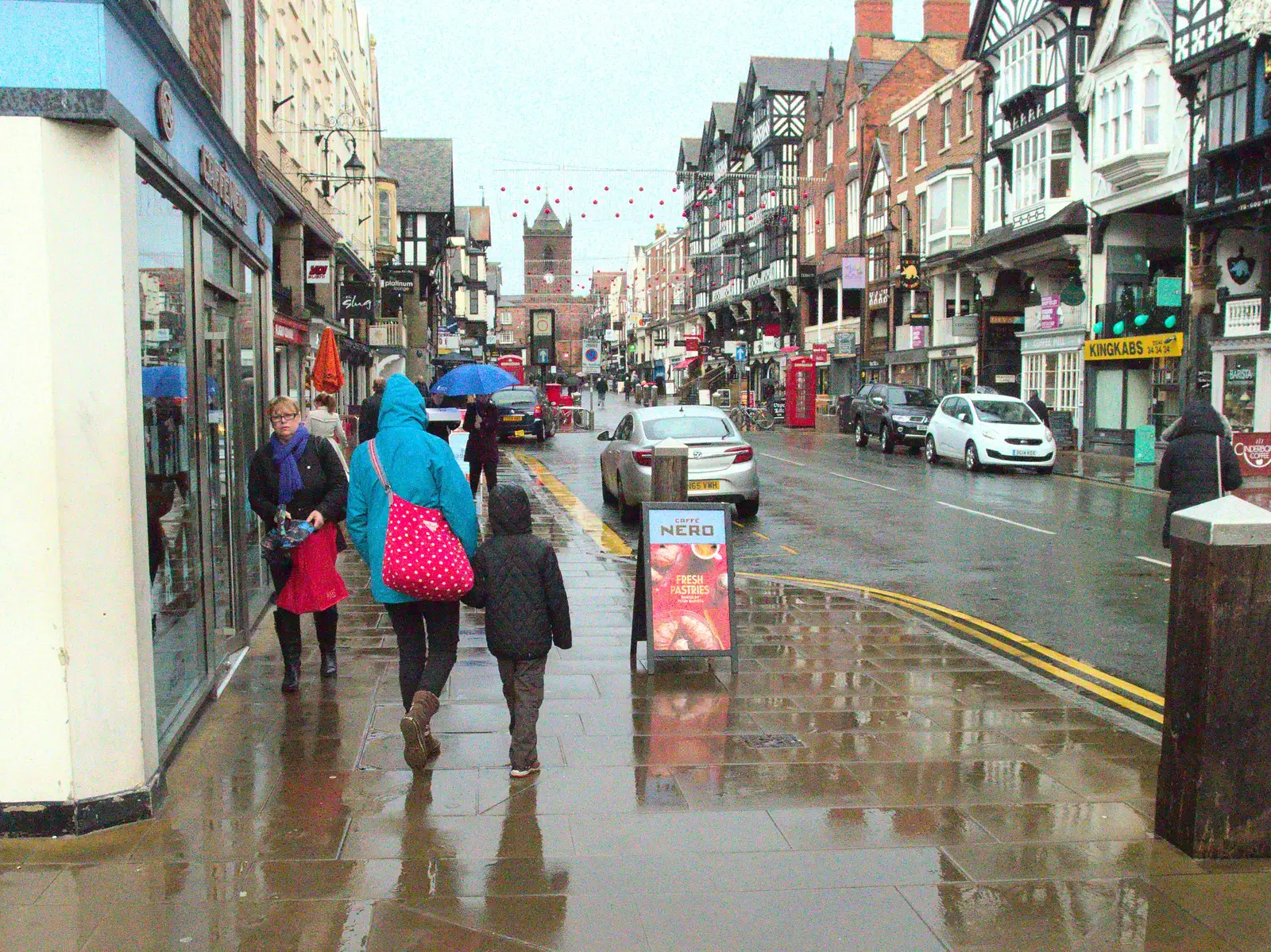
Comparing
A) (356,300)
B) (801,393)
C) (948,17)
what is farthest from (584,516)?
(948,17)

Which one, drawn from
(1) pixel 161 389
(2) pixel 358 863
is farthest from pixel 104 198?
(2) pixel 358 863

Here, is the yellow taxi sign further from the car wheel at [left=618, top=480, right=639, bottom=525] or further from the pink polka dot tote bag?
the pink polka dot tote bag

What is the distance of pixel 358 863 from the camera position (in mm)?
4602

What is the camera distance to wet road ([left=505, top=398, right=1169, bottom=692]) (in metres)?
9.73

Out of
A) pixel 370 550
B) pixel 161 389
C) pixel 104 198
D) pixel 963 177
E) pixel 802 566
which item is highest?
pixel 963 177

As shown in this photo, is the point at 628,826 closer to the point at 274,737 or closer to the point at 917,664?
the point at 274,737

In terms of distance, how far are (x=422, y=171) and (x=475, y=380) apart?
52850 mm

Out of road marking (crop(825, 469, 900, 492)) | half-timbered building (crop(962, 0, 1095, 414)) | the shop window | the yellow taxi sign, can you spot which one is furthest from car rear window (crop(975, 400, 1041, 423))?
half-timbered building (crop(962, 0, 1095, 414))

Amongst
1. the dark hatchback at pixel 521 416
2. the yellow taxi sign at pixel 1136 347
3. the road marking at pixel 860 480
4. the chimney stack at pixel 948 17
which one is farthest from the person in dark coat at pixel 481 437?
the chimney stack at pixel 948 17

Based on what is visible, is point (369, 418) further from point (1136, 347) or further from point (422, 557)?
point (1136, 347)

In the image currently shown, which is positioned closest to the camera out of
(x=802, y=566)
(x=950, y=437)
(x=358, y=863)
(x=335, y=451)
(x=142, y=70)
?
(x=358, y=863)

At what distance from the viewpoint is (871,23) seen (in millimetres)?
56688

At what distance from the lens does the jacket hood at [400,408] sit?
19.3 feet

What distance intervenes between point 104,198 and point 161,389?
1.44 metres
